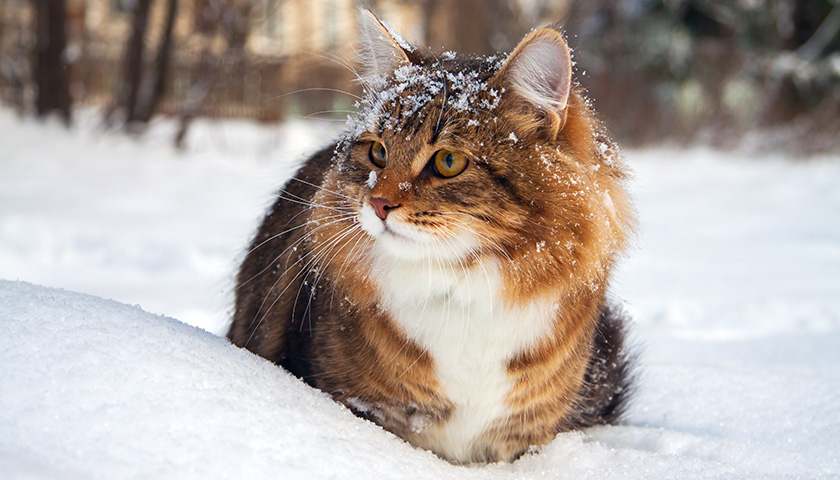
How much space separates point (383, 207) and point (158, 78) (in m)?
7.54

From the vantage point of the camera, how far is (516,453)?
1.92m

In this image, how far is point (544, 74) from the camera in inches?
69.9

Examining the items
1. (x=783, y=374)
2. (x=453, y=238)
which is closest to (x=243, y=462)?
(x=453, y=238)

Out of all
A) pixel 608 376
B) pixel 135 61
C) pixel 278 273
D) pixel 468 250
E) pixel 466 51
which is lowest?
pixel 608 376

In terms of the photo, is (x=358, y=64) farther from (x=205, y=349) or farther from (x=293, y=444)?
(x=293, y=444)

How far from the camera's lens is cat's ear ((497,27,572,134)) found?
1.73 metres

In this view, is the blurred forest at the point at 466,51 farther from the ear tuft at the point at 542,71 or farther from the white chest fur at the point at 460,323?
the white chest fur at the point at 460,323

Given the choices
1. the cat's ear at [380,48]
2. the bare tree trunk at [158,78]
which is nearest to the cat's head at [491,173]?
the cat's ear at [380,48]

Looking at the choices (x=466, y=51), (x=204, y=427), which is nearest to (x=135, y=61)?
(x=466, y=51)

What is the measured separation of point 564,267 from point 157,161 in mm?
6722

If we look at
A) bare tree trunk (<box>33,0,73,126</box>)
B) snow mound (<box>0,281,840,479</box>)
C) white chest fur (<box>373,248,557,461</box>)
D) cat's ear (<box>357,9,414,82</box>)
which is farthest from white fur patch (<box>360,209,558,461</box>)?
bare tree trunk (<box>33,0,73,126</box>)

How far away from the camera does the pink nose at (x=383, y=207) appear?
5.28ft

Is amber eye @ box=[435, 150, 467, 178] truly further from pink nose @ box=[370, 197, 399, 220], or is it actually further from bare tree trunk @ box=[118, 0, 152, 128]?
bare tree trunk @ box=[118, 0, 152, 128]

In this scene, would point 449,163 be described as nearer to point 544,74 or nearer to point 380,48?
point 544,74
